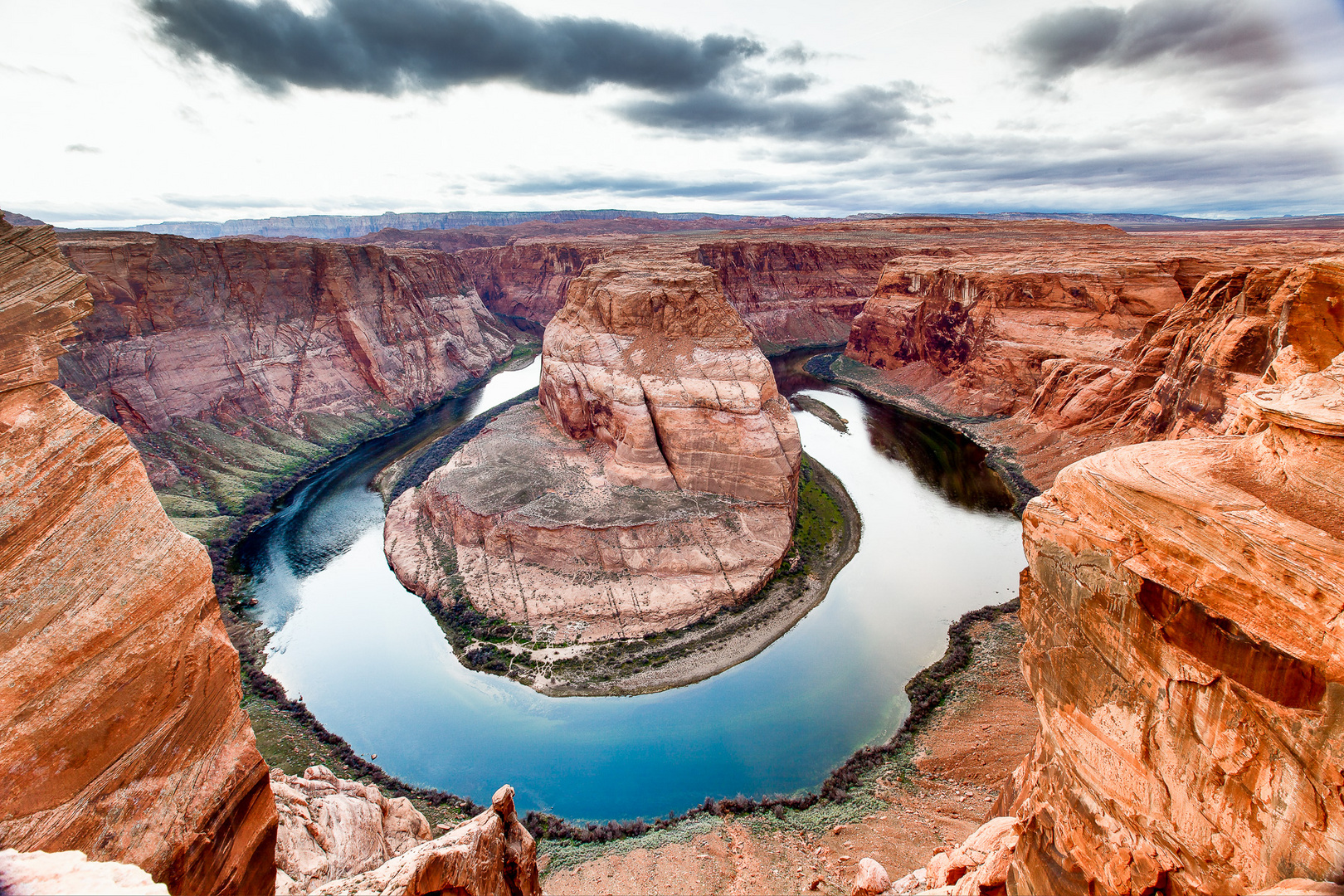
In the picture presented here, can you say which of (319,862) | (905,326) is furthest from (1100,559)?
(905,326)

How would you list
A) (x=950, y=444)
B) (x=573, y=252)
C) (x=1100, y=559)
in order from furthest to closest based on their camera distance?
Result: (x=573, y=252) → (x=950, y=444) → (x=1100, y=559)

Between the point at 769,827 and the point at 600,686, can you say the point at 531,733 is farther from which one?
the point at 769,827

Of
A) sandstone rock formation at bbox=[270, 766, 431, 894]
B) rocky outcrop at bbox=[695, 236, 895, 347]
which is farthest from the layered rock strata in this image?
sandstone rock formation at bbox=[270, 766, 431, 894]

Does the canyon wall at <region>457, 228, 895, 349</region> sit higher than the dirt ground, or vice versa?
the canyon wall at <region>457, 228, 895, 349</region>

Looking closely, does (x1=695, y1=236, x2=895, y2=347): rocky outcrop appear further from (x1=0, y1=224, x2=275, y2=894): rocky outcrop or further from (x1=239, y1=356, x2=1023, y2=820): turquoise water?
(x1=0, y1=224, x2=275, y2=894): rocky outcrop

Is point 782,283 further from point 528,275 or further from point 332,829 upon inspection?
point 332,829

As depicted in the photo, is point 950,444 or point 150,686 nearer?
point 150,686
